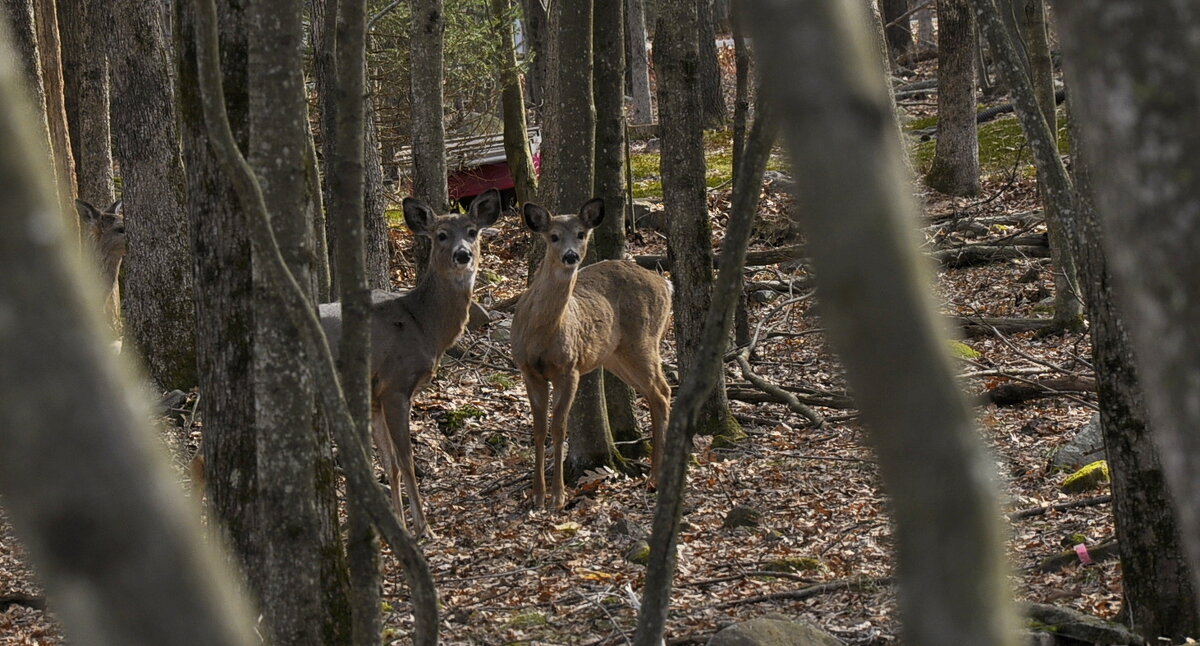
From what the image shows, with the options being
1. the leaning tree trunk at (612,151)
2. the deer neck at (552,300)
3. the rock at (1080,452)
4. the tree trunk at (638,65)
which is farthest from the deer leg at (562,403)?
the tree trunk at (638,65)

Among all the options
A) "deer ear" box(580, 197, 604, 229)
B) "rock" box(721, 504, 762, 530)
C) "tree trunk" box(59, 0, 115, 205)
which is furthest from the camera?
"tree trunk" box(59, 0, 115, 205)

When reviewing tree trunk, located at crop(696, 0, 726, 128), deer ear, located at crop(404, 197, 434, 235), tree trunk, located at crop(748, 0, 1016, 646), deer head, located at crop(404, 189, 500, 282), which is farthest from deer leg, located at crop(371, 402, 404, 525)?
tree trunk, located at crop(696, 0, 726, 128)

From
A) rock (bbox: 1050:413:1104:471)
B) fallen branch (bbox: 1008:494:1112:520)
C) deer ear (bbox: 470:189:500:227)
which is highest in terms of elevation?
deer ear (bbox: 470:189:500:227)

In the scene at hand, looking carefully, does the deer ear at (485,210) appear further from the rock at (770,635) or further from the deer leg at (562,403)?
the rock at (770,635)

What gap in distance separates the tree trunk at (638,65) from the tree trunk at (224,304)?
23.4 m

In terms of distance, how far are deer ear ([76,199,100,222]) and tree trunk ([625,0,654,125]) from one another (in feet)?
56.0

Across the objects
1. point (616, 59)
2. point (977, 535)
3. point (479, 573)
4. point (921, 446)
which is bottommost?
point (479, 573)

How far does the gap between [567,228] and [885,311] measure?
7.63m

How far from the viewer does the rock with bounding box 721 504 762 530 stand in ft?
25.6

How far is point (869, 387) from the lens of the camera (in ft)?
5.60

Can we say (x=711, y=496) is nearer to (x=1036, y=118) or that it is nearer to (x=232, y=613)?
(x=1036, y=118)

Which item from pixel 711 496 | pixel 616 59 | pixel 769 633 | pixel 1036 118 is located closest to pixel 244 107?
pixel 769 633

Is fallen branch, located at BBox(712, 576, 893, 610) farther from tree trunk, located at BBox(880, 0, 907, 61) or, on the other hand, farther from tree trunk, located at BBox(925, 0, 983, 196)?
tree trunk, located at BBox(880, 0, 907, 61)

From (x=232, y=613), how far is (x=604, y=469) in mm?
7994
